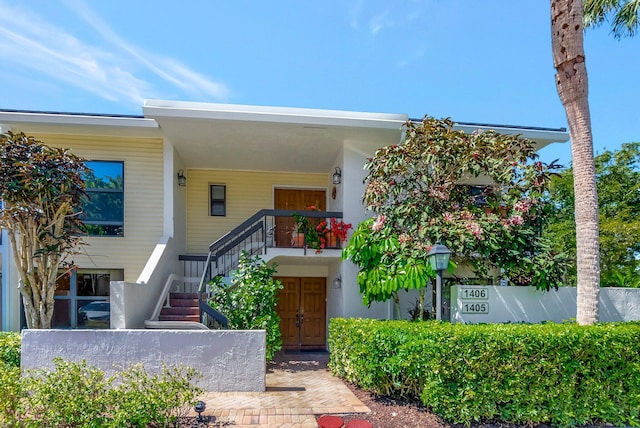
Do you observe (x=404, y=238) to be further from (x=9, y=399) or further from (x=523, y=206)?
(x=9, y=399)

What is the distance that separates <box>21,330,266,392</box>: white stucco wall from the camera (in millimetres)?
5902

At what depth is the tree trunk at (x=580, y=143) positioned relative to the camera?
19.7ft

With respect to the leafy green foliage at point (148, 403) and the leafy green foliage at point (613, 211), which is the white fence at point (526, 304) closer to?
the leafy green foliage at point (148, 403)

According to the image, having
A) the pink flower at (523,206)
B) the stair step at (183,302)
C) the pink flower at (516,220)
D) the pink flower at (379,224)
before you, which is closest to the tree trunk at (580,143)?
the pink flower at (523,206)

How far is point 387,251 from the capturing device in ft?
23.0

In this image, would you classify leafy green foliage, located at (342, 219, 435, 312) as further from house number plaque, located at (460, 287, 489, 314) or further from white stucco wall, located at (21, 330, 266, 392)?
white stucco wall, located at (21, 330, 266, 392)

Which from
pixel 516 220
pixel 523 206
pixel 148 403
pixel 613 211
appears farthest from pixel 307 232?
pixel 613 211

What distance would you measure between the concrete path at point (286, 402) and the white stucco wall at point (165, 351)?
29cm

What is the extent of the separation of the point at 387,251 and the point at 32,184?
627 centimetres

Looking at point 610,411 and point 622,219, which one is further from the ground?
point 622,219

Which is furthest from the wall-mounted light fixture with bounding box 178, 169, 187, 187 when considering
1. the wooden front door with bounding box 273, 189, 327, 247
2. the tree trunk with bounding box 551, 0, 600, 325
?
the tree trunk with bounding box 551, 0, 600, 325

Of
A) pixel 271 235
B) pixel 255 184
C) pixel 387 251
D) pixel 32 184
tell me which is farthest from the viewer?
pixel 255 184

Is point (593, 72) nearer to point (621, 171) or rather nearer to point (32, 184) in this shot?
point (32, 184)

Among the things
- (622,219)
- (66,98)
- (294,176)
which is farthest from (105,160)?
(622,219)
